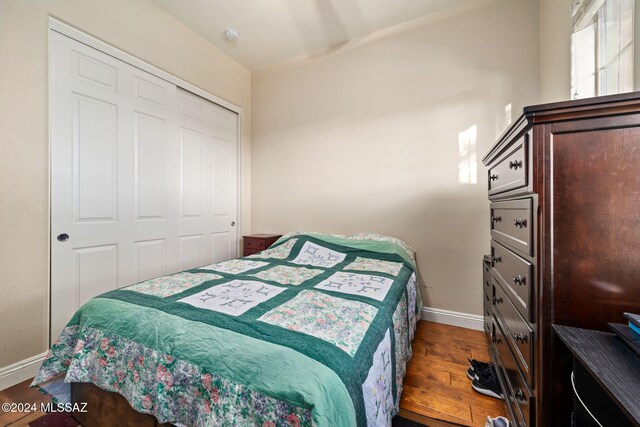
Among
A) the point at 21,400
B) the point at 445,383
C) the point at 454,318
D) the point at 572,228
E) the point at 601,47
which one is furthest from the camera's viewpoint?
the point at 454,318

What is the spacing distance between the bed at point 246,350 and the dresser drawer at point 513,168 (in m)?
0.78

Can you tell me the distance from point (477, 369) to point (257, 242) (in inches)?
91.0

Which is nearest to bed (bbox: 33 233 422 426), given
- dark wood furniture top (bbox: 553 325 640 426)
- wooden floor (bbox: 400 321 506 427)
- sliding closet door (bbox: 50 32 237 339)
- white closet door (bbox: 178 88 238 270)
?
wooden floor (bbox: 400 321 506 427)

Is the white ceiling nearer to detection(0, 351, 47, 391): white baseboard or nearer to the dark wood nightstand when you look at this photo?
the dark wood nightstand

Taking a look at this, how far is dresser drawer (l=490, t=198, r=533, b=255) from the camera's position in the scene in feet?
2.68

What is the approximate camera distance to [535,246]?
0.76 m

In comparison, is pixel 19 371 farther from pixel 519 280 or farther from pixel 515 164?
pixel 515 164

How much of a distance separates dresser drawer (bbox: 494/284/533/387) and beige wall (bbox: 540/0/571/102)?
1.36 m

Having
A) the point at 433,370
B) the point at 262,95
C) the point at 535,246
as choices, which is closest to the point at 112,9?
the point at 262,95

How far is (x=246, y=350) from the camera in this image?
86 centimetres

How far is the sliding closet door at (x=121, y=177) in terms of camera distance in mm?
1790

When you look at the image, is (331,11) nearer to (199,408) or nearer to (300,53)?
(300,53)

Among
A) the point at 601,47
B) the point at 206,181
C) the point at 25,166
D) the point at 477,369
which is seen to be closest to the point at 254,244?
the point at 206,181

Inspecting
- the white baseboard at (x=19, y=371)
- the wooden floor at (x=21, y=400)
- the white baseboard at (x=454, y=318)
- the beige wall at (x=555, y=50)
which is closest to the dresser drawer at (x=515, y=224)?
the beige wall at (x=555, y=50)
